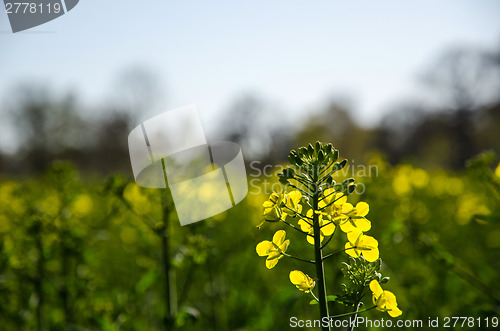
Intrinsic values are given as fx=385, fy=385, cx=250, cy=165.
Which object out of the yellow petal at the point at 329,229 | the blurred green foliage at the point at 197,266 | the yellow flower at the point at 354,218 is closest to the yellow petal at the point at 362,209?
the yellow flower at the point at 354,218

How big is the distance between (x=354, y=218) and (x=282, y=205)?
23 cm

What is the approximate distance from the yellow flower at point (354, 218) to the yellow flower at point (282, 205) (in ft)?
0.50

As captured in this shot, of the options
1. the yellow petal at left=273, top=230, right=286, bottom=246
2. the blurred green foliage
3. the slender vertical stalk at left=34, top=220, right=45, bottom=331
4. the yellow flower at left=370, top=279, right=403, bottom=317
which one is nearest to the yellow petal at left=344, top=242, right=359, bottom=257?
the yellow flower at left=370, top=279, right=403, bottom=317

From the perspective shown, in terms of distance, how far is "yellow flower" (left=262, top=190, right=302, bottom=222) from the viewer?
47.9 inches

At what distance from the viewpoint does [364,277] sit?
4.00 feet

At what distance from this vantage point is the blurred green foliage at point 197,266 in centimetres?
253

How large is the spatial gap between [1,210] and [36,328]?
2.22m

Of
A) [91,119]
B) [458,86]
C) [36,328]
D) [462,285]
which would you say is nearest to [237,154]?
[36,328]

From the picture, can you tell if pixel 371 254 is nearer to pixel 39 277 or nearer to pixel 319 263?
pixel 319 263

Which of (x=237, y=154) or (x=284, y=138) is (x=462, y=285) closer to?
(x=237, y=154)

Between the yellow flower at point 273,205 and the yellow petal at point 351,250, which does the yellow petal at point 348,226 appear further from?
the yellow flower at point 273,205

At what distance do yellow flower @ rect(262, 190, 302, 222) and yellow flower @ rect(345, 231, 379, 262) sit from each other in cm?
19

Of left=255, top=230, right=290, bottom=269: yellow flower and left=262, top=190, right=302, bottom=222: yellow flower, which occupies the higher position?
left=262, top=190, right=302, bottom=222: yellow flower

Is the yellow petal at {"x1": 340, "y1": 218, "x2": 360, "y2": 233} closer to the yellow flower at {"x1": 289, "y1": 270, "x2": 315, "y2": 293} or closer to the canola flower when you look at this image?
the canola flower
